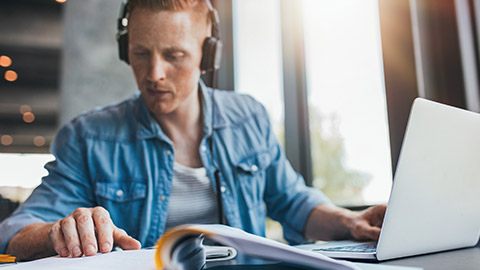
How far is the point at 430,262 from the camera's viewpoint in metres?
0.47

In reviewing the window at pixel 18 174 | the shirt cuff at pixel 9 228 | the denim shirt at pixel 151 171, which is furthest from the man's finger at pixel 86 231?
the window at pixel 18 174

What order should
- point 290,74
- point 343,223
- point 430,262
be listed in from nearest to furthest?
point 430,262 → point 343,223 → point 290,74

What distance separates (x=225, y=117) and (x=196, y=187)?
29cm

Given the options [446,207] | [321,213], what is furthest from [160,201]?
[446,207]

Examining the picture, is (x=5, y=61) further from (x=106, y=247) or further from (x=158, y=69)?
(x=106, y=247)

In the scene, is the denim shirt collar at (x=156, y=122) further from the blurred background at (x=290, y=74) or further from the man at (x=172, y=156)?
the blurred background at (x=290, y=74)

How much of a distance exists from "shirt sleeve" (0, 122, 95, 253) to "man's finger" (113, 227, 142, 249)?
1.18 feet

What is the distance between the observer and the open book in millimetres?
322

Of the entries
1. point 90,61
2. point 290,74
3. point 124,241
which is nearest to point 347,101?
point 290,74

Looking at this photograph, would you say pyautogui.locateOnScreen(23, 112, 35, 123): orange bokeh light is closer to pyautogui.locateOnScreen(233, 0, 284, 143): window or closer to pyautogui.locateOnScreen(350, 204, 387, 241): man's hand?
pyautogui.locateOnScreen(233, 0, 284, 143): window

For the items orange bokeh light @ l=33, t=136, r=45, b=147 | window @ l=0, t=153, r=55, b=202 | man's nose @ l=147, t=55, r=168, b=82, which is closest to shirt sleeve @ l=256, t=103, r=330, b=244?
man's nose @ l=147, t=55, r=168, b=82

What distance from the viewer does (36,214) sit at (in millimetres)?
900

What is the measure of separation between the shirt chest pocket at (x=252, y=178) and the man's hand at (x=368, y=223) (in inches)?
17.9

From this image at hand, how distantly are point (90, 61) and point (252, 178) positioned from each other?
2.88ft
